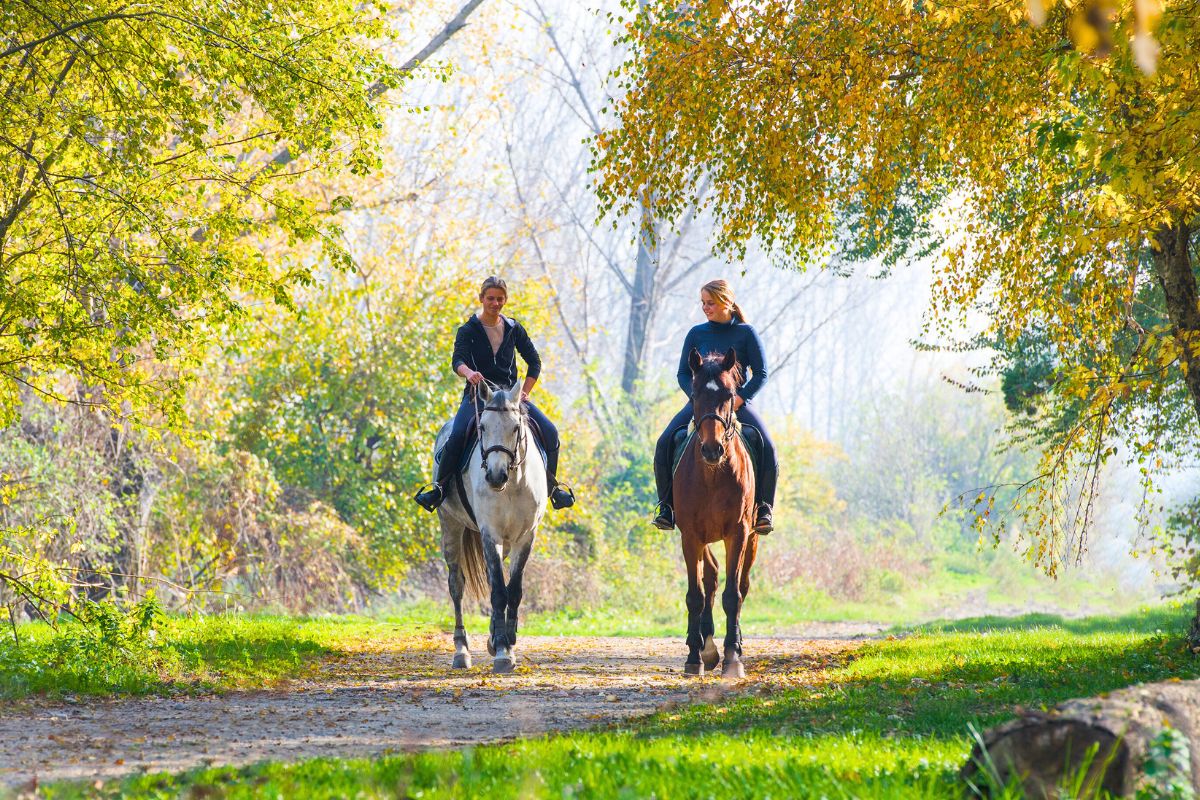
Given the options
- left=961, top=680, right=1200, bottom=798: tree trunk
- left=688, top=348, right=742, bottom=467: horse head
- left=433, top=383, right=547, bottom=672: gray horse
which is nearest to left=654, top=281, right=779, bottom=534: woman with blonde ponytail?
left=688, top=348, right=742, bottom=467: horse head

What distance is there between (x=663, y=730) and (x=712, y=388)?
3.52 meters

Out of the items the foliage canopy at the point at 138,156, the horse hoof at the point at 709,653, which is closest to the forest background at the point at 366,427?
the foliage canopy at the point at 138,156

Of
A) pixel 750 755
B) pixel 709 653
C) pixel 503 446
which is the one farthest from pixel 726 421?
pixel 750 755

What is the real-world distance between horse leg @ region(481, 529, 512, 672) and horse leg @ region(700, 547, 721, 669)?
1.85 meters

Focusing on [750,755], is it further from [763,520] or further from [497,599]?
[763,520]

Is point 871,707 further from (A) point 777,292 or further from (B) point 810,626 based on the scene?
(A) point 777,292

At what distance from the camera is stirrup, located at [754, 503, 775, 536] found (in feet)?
35.5

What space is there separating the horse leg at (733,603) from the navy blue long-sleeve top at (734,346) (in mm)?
1332

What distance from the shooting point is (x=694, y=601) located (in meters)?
10.6

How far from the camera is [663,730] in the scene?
6980 mm

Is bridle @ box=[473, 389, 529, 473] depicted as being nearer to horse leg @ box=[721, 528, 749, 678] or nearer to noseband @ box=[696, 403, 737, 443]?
noseband @ box=[696, 403, 737, 443]

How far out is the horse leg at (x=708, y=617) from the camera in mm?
10633

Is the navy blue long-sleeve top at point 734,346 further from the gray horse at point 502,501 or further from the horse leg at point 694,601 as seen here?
the gray horse at point 502,501

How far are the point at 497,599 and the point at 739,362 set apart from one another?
3.13m
